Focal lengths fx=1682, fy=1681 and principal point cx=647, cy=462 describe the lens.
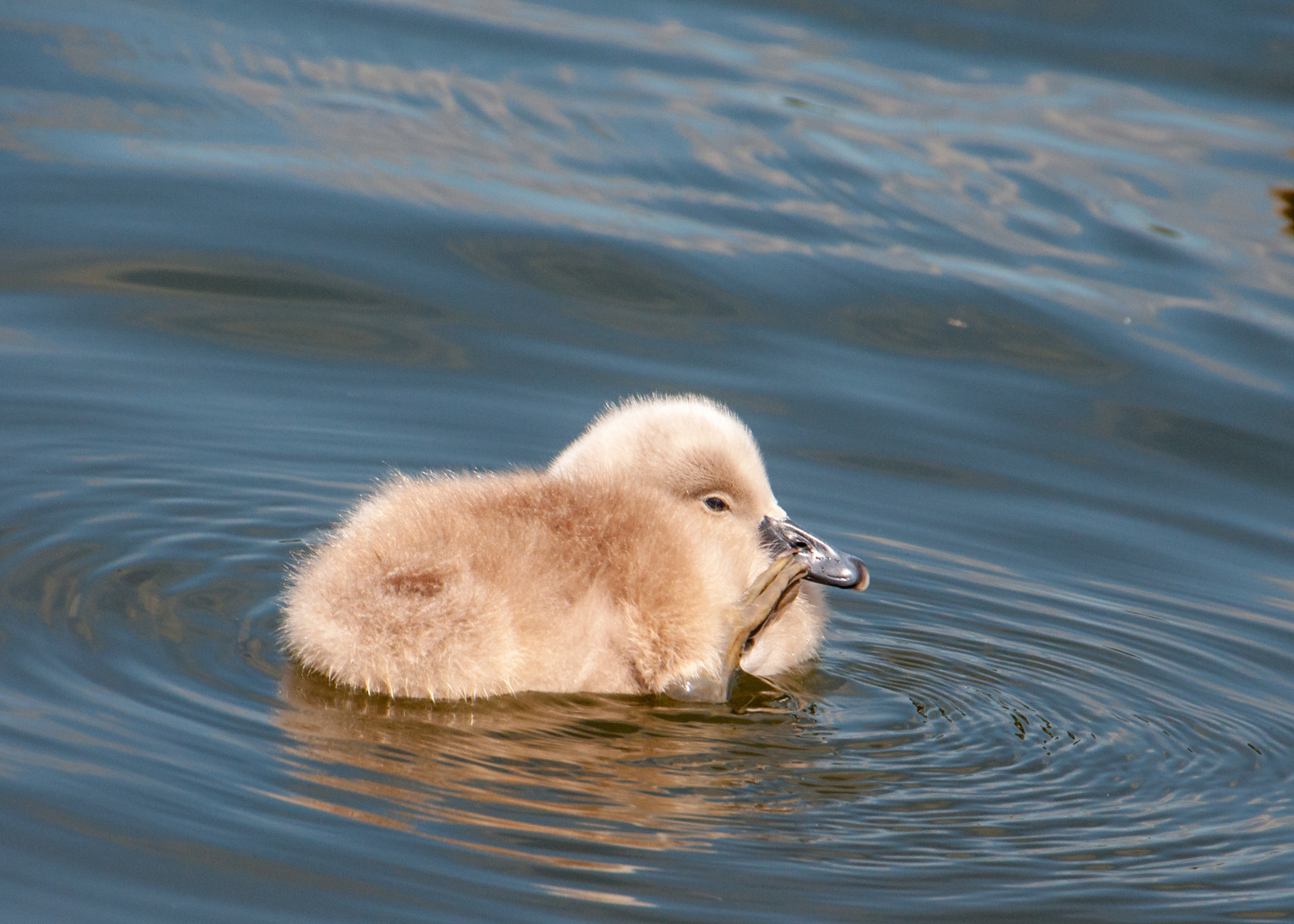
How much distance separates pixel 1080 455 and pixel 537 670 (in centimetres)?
338

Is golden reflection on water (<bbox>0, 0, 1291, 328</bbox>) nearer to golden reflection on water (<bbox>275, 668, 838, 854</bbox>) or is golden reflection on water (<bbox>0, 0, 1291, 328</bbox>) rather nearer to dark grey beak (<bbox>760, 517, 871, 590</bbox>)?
dark grey beak (<bbox>760, 517, 871, 590</bbox>)

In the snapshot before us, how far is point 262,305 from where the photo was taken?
6.90 meters

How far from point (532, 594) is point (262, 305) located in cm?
366

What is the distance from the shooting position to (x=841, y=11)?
10.4m

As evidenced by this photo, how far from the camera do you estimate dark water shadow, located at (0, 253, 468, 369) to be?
21.7 ft

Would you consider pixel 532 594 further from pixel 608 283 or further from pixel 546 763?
pixel 608 283

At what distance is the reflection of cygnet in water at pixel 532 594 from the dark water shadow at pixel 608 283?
3.16m

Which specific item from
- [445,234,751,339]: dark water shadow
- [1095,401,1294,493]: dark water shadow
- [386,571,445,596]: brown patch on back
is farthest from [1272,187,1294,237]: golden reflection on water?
[386,571,445,596]: brown patch on back

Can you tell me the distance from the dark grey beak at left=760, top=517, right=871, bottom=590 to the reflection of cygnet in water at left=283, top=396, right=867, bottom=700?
16 cm

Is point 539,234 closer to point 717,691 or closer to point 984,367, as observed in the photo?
point 984,367

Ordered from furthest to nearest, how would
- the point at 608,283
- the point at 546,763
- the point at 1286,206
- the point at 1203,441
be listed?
1. the point at 1286,206
2. the point at 608,283
3. the point at 1203,441
4. the point at 546,763

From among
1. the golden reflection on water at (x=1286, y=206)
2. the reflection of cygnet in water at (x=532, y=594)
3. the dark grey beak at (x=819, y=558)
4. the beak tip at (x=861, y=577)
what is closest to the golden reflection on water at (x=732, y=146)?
the golden reflection on water at (x=1286, y=206)

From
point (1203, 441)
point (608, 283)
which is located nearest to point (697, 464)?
point (1203, 441)

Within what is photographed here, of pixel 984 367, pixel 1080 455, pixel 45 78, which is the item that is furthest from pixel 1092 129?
pixel 45 78
